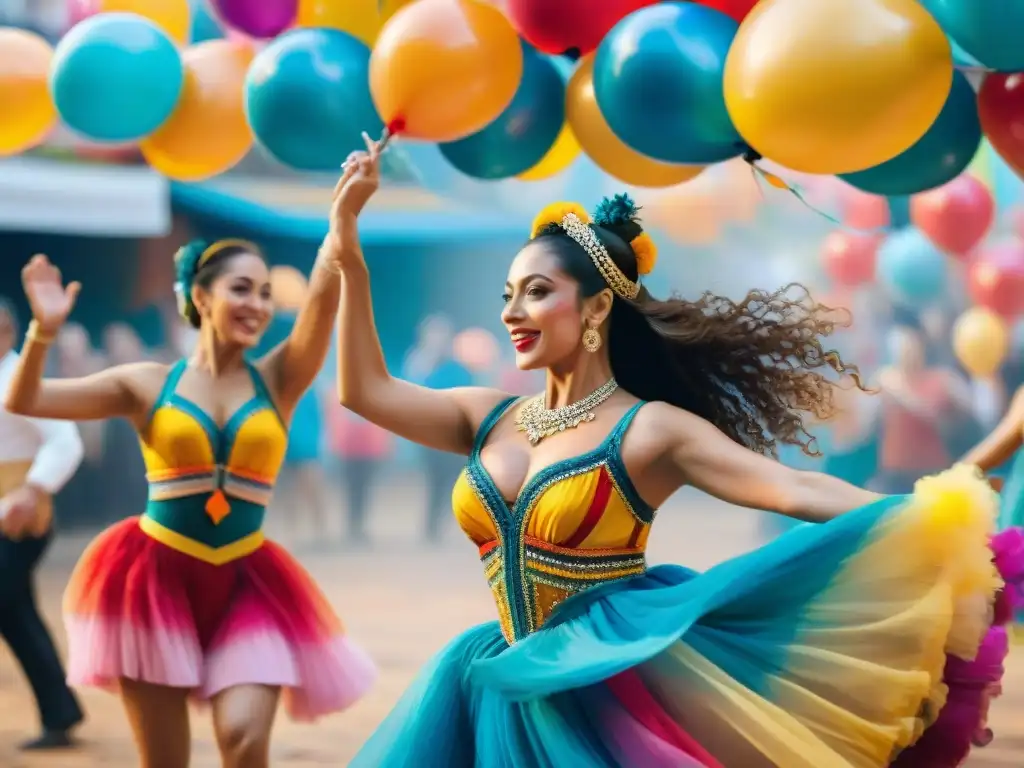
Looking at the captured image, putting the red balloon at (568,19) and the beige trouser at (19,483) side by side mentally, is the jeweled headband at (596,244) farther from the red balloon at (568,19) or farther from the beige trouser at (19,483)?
the beige trouser at (19,483)

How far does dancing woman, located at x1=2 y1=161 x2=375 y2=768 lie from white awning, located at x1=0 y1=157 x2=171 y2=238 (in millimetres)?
7778

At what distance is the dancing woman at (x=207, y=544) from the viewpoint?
3891mm

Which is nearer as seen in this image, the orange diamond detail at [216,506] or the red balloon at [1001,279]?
the orange diamond detail at [216,506]

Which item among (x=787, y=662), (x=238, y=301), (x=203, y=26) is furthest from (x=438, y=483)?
(x=787, y=662)

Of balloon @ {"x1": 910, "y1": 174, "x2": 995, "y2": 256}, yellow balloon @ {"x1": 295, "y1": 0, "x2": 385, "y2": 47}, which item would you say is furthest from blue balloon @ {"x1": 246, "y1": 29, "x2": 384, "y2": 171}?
balloon @ {"x1": 910, "y1": 174, "x2": 995, "y2": 256}

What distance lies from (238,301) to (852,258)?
6.38 metres

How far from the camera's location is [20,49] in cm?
457

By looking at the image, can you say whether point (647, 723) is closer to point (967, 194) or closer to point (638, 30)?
point (638, 30)

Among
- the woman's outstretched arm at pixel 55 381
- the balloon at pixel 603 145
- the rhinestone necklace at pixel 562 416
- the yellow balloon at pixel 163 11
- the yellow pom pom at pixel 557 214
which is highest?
the yellow balloon at pixel 163 11

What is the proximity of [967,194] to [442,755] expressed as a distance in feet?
15.0

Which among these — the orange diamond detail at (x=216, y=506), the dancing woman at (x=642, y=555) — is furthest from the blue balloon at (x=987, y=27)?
the orange diamond detail at (x=216, y=506)

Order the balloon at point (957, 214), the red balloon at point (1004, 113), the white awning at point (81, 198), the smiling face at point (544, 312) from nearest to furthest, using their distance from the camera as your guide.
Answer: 1. the smiling face at point (544, 312)
2. the red balloon at point (1004, 113)
3. the balloon at point (957, 214)
4. the white awning at point (81, 198)

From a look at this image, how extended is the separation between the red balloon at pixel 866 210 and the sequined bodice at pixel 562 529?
19.0 ft

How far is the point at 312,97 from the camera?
402cm
